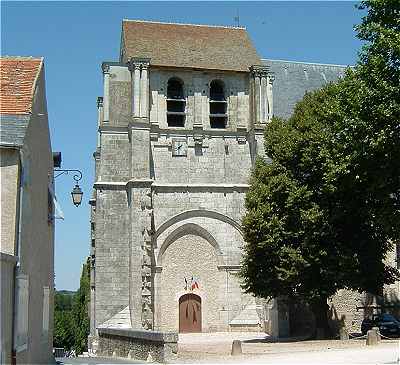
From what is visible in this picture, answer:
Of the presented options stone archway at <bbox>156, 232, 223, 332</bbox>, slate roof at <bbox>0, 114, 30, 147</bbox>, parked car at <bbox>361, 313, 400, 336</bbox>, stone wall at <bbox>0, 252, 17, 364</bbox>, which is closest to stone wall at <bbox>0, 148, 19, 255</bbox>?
slate roof at <bbox>0, 114, 30, 147</bbox>

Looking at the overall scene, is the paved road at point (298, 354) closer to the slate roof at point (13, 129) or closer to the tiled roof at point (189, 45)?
the slate roof at point (13, 129)

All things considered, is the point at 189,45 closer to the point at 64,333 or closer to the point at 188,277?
the point at 188,277

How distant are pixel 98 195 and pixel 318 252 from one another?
1143 cm

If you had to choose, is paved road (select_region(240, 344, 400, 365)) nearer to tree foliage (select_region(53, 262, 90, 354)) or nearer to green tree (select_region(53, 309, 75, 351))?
tree foliage (select_region(53, 262, 90, 354))

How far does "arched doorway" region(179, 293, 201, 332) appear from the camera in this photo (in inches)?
1257

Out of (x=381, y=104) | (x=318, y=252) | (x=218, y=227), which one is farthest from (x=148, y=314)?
(x=381, y=104)

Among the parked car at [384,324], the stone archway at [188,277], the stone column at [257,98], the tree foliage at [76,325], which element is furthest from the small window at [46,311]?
the tree foliage at [76,325]

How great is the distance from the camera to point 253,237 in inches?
1019

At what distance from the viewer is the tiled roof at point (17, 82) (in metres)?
13.2

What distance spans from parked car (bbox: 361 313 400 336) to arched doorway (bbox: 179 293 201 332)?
288 inches

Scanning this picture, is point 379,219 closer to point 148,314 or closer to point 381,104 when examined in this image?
point 381,104

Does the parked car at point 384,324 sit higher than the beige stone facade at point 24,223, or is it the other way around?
the beige stone facade at point 24,223

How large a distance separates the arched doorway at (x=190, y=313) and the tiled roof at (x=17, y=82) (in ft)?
60.3

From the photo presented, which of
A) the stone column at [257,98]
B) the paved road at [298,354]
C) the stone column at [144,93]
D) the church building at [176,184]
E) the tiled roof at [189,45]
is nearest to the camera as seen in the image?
the paved road at [298,354]
